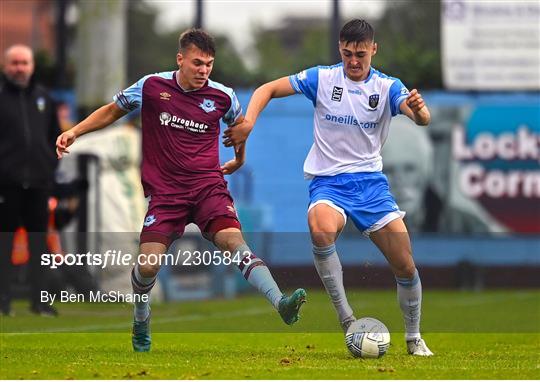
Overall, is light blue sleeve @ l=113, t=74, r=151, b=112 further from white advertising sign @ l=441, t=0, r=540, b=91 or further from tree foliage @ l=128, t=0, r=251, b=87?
white advertising sign @ l=441, t=0, r=540, b=91

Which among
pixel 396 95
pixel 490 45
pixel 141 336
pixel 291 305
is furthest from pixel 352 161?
pixel 490 45

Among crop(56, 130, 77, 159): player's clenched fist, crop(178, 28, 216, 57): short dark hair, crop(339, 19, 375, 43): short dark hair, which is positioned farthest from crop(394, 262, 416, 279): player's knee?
crop(56, 130, 77, 159): player's clenched fist

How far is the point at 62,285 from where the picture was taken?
1320 cm

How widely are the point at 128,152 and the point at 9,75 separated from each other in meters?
4.98

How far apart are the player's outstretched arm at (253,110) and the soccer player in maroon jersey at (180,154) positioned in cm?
11

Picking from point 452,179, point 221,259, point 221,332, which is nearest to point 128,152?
point 452,179

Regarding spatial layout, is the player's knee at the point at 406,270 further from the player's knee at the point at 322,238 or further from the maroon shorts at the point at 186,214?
the maroon shorts at the point at 186,214

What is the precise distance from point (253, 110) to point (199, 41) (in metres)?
0.59

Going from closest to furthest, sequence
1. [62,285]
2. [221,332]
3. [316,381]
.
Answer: [316,381] → [221,332] → [62,285]

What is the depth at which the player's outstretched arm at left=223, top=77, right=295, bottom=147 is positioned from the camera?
Answer: 9820mm

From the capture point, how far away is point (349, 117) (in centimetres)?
991

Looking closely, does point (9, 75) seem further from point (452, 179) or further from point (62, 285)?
point (452, 179)

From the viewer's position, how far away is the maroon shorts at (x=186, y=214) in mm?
9727

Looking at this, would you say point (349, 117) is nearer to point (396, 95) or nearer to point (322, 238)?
point (396, 95)
